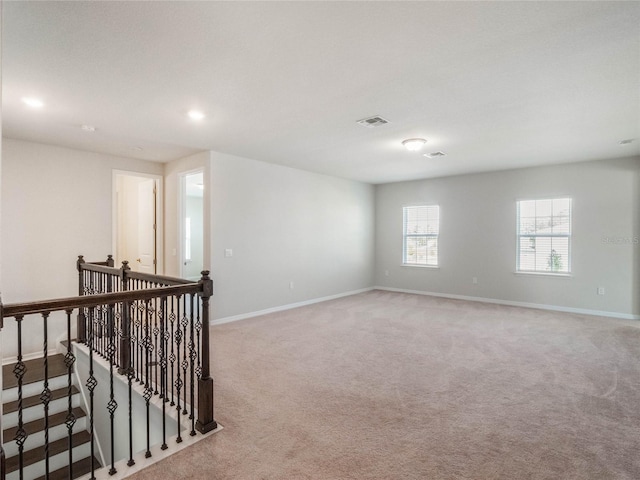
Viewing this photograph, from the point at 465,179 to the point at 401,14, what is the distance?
5695 millimetres

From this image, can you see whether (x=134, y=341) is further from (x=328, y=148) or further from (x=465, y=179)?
(x=465, y=179)

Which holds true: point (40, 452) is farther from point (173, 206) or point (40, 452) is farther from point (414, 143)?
point (414, 143)

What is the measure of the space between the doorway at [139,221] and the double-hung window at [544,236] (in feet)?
22.0

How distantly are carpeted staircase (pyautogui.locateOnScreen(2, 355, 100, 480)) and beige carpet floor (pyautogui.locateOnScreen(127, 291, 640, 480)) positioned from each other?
5.15 ft

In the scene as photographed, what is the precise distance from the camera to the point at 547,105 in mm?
3344

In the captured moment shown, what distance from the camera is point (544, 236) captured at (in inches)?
246

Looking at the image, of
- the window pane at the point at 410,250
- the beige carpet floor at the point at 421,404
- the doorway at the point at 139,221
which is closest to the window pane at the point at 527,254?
the beige carpet floor at the point at 421,404

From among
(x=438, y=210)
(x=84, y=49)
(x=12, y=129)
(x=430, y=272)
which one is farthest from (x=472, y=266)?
(x=12, y=129)

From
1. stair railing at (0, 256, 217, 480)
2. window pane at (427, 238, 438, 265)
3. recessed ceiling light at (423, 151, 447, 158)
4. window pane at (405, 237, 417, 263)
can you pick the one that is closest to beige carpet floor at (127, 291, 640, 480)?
stair railing at (0, 256, 217, 480)

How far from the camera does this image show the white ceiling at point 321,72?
6.64ft

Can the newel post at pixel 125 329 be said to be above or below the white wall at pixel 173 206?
below

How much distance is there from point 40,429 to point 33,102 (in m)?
3.14

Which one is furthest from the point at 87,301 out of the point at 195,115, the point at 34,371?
the point at 34,371

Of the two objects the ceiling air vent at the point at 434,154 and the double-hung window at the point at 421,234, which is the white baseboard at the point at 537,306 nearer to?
the double-hung window at the point at 421,234
